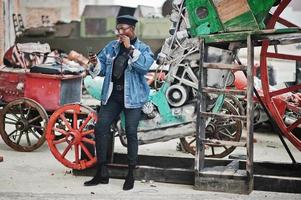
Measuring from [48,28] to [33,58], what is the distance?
7.02 meters

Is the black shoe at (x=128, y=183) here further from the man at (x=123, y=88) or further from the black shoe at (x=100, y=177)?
the black shoe at (x=100, y=177)

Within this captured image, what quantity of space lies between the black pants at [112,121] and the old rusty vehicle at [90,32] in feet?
40.4

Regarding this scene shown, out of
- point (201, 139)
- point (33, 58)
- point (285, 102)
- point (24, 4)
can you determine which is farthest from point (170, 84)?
point (24, 4)

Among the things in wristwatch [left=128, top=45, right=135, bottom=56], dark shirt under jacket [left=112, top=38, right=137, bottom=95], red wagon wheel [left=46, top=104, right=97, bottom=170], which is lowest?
red wagon wheel [left=46, top=104, right=97, bottom=170]

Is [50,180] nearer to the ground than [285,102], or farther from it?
nearer to the ground

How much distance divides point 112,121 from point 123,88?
0.40 metres

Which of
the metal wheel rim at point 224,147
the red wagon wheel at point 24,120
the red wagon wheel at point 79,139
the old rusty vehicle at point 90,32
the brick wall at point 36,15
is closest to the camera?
the red wagon wheel at point 79,139

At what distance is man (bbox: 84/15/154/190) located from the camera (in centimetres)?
614

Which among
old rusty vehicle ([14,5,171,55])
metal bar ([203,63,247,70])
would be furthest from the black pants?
old rusty vehicle ([14,5,171,55])

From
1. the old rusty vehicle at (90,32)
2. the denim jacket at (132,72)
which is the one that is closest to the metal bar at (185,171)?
the denim jacket at (132,72)

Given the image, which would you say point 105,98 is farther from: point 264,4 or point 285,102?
point 285,102

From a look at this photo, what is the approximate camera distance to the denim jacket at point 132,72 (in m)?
6.07

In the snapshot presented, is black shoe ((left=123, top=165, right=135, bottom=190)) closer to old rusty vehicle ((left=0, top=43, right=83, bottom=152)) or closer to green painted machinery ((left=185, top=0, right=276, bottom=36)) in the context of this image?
green painted machinery ((left=185, top=0, right=276, bottom=36))

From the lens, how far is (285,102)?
8.75 meters
